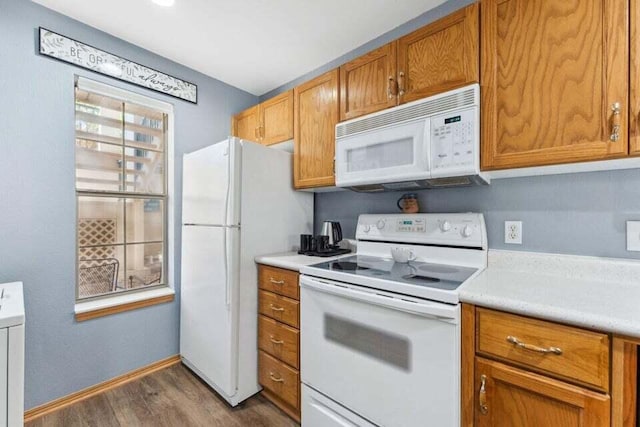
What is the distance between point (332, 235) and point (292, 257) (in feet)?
1.16

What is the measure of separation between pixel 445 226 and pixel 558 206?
51 centimetres

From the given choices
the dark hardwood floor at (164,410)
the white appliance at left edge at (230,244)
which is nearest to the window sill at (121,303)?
the white appliance at left edge at (230,244)

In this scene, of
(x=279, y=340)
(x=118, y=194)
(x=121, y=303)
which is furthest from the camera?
(x=118, y=194)

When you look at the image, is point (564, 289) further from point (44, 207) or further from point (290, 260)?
point (44, 207)

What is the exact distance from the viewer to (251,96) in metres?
2.96

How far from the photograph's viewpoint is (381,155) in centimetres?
163

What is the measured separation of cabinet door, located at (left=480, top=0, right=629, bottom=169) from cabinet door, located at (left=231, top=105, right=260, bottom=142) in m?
1.80

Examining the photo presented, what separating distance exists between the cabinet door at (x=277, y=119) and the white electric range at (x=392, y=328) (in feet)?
3.62

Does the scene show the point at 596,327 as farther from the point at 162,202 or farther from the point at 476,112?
the point at 162,202

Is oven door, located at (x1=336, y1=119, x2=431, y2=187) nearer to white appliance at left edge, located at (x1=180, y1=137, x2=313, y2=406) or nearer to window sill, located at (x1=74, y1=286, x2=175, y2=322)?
white appliance at left edge, located at (x1=180, y1=137, x2=313, y2=406)

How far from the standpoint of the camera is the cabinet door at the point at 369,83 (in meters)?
1.62

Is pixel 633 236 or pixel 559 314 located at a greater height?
pixel 633 236

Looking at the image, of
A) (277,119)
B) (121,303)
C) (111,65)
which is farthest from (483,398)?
(111,65)

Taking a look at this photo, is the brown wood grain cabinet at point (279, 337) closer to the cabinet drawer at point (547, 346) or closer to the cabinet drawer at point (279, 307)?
the cabinet drawer at point (279, 307)
